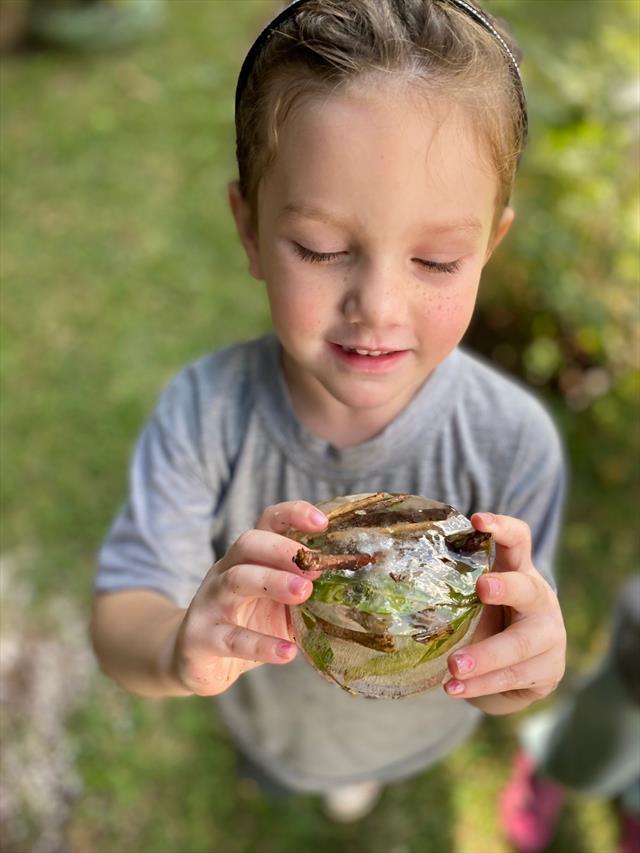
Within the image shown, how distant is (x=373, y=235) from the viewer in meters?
1.10

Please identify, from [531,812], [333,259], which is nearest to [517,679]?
[333,259]

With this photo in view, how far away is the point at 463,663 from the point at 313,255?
0.58 metres

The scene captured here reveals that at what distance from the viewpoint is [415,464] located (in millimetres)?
1580

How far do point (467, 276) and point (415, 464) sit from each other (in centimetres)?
46

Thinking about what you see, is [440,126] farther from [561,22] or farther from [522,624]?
[561,22]

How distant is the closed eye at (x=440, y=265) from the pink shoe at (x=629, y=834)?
2102 mm

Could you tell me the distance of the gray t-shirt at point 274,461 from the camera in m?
1.55

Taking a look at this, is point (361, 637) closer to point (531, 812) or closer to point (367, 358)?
point (367, 358)

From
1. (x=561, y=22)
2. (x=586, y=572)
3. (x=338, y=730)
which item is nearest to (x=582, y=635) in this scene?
(x=586, y=572)

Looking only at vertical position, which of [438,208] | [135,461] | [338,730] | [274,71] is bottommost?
[338,730]

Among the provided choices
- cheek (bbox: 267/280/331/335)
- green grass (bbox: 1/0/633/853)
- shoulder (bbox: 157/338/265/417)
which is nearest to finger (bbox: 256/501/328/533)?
cheek (bbox: 267/280/331/335)

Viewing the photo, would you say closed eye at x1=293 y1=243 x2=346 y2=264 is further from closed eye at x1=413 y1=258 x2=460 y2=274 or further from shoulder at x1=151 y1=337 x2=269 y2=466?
shoulder at x1=151 y1=337 x2=269 y2=466

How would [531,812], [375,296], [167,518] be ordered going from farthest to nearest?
[531,812]
[167,518]
[375,296]

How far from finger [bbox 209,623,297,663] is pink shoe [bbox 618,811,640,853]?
79.9 inches
